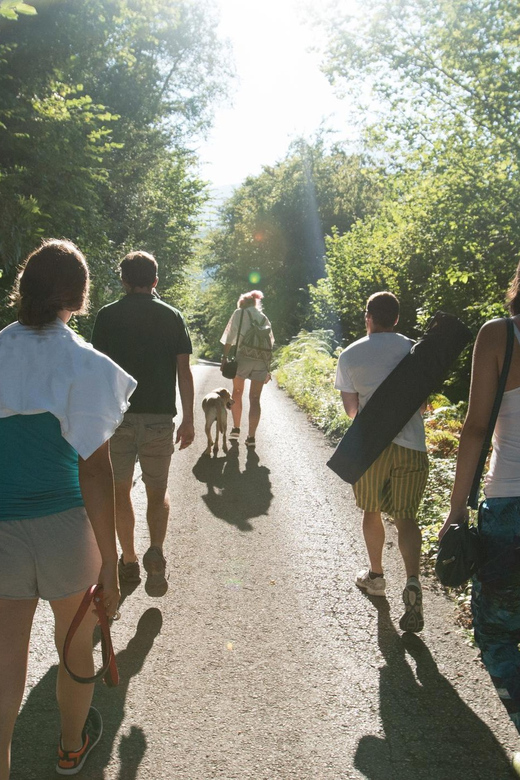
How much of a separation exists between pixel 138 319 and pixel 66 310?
2044 millimetres

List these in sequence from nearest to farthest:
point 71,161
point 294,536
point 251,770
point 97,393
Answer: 1. point 97,393
2. point 251,770
3. point 294,536
4. point 71,161

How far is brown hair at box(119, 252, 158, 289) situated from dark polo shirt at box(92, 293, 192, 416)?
90 mm

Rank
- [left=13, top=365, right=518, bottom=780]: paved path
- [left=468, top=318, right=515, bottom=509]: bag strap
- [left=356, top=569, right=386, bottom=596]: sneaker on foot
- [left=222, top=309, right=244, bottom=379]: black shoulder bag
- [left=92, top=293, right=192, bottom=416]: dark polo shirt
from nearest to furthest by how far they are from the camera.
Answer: [left=468, top=318, right=515, bottom=509]: bag strap, [left=13, top=365, right=518, bottom=780]: paved path, [left=92, top=293, right=192, bottom=416]: dark polo shirt, [left=356, top=569, right=386, bottom=596]: sneaker on foot, [left=222, top=309, right=244, bottom=379]: black shoulder bag

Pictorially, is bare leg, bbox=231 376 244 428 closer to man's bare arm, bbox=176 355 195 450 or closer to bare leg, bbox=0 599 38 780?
man's bare arm, bbox=176 355 195 450

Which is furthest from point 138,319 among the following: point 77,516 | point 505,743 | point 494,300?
point 494,300

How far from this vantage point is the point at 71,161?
1108 centimetres

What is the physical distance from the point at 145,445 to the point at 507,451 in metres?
2.61

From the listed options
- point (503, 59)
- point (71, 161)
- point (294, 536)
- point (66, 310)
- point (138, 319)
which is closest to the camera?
point (66, 310)

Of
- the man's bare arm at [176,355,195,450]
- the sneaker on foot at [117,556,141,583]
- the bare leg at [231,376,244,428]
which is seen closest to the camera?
the man's bare arm at [176,355,195,450]

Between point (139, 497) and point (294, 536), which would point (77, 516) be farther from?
point (139, 497)

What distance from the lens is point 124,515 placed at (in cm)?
471

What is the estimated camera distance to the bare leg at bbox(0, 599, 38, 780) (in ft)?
7.43

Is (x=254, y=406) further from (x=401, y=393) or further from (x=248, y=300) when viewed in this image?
(x=401, y=393)

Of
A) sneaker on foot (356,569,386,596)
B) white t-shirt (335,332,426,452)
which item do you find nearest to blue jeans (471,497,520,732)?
white t-shirt (335,332,426,452)
